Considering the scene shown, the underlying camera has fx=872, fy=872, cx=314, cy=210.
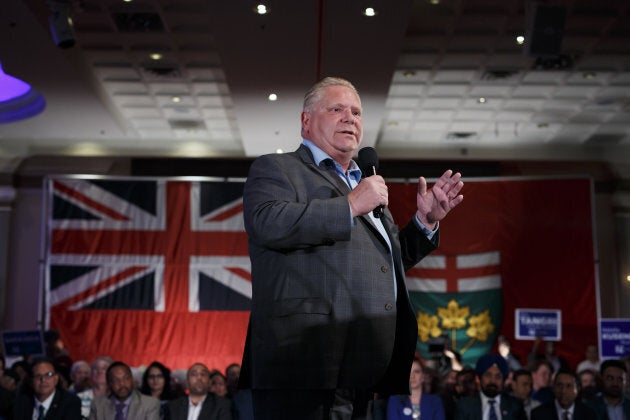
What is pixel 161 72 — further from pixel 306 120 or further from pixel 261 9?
pixel 306 120

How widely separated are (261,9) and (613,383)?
213 inches

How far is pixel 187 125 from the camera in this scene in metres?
15.3

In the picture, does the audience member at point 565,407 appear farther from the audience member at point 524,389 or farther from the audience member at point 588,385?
the audience member at point 588,385

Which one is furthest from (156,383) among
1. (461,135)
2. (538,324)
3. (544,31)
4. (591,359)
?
(461,135)


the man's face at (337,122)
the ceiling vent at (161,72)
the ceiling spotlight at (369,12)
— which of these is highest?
the ceiling vent at (161,72)

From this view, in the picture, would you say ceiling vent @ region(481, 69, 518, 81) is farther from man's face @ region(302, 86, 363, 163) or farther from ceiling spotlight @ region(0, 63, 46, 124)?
man's face @ region(302, 86, 363, 163)

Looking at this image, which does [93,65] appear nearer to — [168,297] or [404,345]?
[168,297]

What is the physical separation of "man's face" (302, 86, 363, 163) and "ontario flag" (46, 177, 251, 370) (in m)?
11.6

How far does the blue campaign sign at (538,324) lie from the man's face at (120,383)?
6.34m

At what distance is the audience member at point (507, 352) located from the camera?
11711mm

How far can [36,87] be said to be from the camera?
1295 centimetres

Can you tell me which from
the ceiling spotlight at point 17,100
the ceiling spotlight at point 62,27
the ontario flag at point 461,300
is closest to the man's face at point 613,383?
the ontario flag at point 461,300

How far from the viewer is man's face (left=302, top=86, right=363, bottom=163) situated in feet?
8.05

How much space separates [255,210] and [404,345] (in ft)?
1.82
